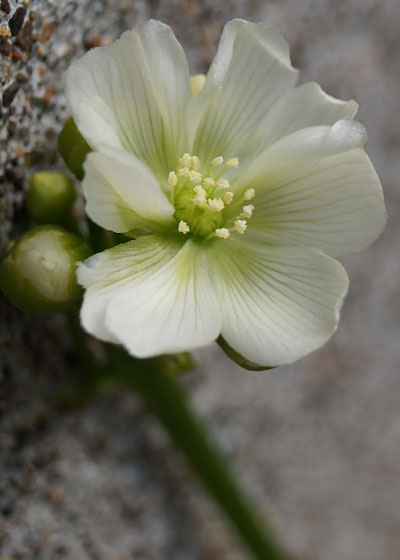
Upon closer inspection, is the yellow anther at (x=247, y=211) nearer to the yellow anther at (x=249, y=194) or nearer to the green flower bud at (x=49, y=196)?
the yellow anther at (x=249, y=194)

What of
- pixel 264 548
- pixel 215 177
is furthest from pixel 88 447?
pixel 215 177

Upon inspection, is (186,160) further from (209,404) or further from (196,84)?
(209,404)

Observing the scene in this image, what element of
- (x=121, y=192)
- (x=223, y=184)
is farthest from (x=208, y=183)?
(x=121, y=192)

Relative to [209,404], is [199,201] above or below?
above

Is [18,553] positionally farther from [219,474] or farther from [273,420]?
[273,420]

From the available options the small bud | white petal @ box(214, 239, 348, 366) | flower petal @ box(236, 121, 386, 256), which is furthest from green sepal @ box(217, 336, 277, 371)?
the small bud

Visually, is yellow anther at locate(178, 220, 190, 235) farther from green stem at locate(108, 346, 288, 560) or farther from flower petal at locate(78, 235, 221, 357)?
green stem at locate(108, 346, 288, 560)
